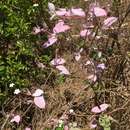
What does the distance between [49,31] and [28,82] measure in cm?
32

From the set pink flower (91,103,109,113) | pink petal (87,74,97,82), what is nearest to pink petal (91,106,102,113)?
pink flower (91,103,109,113)

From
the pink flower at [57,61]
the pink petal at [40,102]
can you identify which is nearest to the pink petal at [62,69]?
the pink flower at [57,61]

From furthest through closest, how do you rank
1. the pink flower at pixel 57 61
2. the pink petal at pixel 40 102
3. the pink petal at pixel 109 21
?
the pink flower at pixel 57 61
the pink petal at pixel 109 21
the pink petal at pixel 40 102

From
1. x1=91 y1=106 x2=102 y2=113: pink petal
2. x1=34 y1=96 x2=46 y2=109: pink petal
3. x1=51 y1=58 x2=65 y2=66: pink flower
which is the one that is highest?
x1=51 y1=58 x2=65 y2=66: pink flower

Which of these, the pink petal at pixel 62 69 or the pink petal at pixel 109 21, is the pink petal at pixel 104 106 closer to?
the pink petal at pixel 62 69

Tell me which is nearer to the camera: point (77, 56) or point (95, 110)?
point (95, 110)

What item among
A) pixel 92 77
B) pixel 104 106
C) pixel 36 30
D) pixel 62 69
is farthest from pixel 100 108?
pixel 36 30

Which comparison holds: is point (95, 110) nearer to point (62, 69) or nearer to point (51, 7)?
point (62, 69)

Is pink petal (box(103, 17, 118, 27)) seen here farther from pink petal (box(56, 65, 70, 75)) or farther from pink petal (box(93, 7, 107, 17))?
pink petal (box(56, 65, 70, 75))

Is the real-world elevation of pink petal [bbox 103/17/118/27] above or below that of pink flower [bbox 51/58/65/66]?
above

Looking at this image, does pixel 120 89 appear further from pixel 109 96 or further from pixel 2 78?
pixel 2 78

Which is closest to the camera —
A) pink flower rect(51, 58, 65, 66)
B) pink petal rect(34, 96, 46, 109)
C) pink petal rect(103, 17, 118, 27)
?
pink petal rect(34, 96, 46, 109)

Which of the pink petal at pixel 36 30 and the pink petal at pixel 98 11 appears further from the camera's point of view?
the pink petal at pixel 36 30

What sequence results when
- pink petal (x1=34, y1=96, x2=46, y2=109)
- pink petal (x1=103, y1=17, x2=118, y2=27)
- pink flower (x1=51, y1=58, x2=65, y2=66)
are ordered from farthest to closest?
pink flower (x1=51, y1=58, x2=65, y2=66)
pink petal (x1=103, y1=17, x2=118, y2=27)
pink petal (x1=34, y1=96, x2=46, y2=109)
